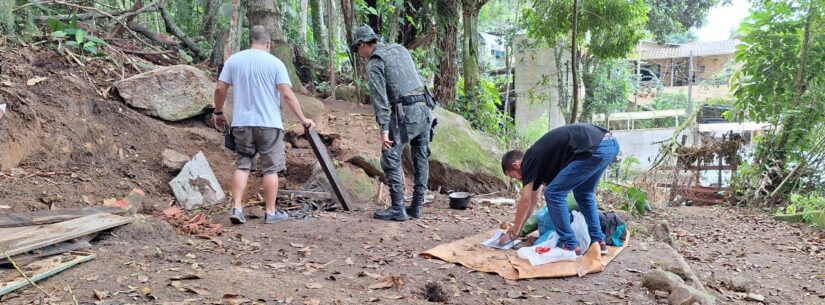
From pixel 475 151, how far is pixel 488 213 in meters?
1.43

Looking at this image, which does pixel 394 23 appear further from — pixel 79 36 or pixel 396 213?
pixel 396 213

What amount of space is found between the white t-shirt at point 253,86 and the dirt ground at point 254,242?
33.8 inches

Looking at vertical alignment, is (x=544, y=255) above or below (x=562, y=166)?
below

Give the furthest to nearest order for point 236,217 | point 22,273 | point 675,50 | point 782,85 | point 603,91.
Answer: point 675,50 → point 603,91 → point 782,85 → point 236,217 → point 22,273

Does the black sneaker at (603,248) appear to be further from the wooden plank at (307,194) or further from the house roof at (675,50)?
the house roof at (675,50)

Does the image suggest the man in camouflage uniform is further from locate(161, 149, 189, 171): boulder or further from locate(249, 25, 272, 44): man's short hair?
locate(161, 149, 189, 171): boulder

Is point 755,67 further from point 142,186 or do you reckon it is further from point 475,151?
point 142,186

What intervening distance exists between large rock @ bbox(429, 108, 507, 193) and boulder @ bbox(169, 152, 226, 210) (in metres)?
2.62

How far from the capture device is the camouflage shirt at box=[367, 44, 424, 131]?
15.4 ft

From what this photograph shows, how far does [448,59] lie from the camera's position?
916cm

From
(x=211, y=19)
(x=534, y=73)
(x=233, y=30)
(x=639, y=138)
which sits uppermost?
(x=211, y=19)

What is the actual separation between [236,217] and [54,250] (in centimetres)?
143

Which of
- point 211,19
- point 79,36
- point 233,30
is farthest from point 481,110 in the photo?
point 79,36

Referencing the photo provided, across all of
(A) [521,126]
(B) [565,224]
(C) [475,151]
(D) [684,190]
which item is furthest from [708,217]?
(A) [521,126]
